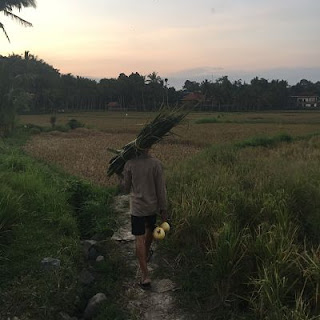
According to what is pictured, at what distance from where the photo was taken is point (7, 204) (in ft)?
17.6

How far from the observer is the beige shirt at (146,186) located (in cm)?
459

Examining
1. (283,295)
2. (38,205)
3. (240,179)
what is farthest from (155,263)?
(240,179)

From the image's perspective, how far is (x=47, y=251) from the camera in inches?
199

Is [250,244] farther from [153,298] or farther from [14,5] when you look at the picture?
[14,5]

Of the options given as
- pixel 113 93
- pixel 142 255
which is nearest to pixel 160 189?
pixel 142 255

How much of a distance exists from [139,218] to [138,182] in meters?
0.42

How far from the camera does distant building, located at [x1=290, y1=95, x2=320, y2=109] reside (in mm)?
85625

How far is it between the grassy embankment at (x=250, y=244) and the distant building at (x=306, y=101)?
271ft

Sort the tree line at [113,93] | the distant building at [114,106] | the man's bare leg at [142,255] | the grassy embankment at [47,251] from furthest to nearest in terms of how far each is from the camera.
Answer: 1. the distant building at [114,106]
2. the tree line at [113,93]
3. the man's bare leg at [142,255]
4. the grassy embankment at [47,251]

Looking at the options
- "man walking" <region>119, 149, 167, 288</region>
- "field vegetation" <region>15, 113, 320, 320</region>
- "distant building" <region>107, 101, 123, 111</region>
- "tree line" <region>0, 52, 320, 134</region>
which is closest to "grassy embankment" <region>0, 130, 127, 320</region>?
"man walking" <region>119, 149, 167, 288</region>

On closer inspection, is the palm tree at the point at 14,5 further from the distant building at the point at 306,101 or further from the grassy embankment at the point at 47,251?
the distant building at the point at 306,101

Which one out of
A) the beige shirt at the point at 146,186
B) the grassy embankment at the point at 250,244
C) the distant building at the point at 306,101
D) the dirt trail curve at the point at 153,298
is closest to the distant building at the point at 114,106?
the distant building at the point at 306,101

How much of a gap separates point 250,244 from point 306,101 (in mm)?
91297

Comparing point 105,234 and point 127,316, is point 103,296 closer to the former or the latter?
point 127,316
